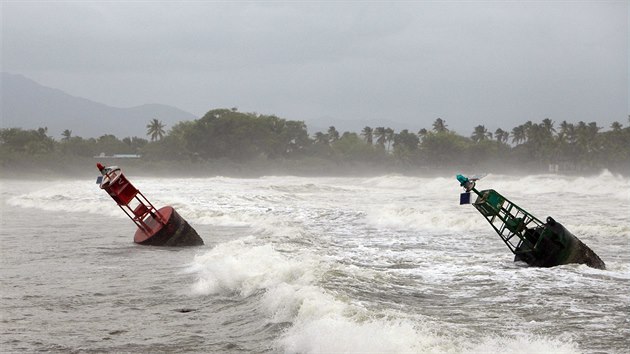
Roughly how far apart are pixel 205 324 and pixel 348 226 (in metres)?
17.2

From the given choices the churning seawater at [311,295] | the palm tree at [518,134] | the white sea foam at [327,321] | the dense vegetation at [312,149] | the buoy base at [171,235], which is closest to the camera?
the white sea foam at [327,321]

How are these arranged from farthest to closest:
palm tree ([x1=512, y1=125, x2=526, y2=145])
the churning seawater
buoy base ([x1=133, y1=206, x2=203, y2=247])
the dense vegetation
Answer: palm tree ([x1=512, y1=125, x2=526, y2=145]) < the dense vegetation < buoy base ([x1=133, y1=206, x2=203, y2=247]) < the churning seawater

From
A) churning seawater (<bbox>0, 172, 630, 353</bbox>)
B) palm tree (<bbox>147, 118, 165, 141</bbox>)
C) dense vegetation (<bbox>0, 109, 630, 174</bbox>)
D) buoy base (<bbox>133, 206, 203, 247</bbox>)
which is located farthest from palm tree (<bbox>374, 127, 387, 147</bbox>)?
buoy base (<bbox>133, 206, 203, 247</bbox>)

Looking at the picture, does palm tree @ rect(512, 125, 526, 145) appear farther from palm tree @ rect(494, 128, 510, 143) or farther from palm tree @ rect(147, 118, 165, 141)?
palm tree @ rect(147, 118, 165, 141)

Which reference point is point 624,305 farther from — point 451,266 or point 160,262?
point 160,262

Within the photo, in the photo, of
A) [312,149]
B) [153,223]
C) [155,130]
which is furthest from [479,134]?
[153,223]

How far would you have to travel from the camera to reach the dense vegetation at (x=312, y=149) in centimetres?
13588

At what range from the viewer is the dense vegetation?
13588 cm

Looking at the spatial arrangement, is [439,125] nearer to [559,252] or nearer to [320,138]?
[320,138]

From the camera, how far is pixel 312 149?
16288 cm

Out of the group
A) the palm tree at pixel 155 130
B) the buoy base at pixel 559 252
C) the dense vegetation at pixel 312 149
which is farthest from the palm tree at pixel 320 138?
the buoy base at pixel 559 252

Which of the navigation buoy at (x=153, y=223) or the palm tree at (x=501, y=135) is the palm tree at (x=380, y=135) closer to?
the palm tree at (x=501, y=135)

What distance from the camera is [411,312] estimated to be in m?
10.6

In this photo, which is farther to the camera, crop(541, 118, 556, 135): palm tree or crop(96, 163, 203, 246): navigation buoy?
crop(541, 118, 556, 135): palm tree
